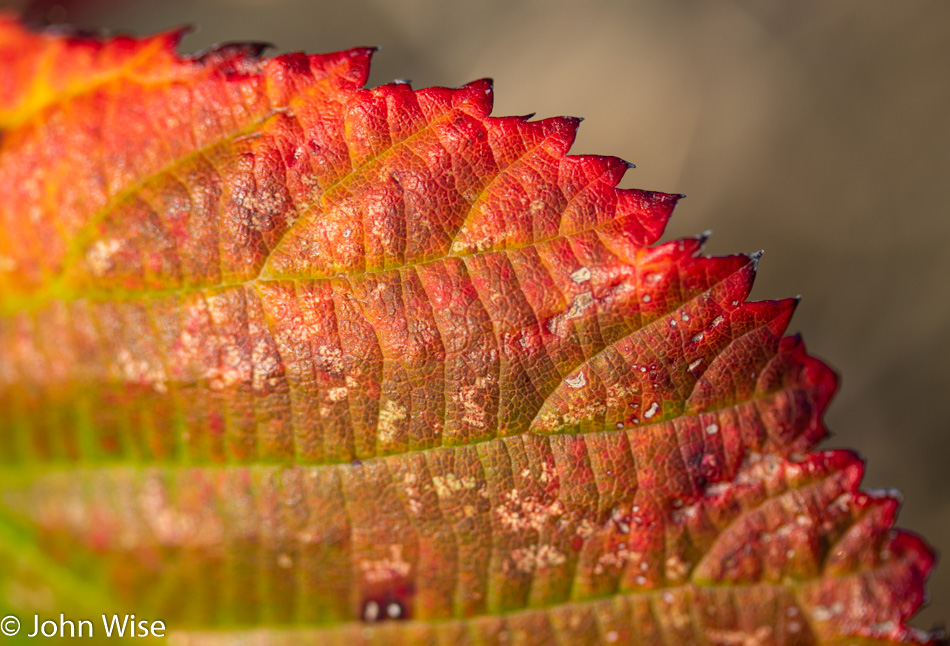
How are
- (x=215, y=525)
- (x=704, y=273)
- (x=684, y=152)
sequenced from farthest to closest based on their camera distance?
(x=684, y=152)
(x=215, y=525)
(x=704, y=273)

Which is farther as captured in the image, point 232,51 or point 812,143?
point 812,143

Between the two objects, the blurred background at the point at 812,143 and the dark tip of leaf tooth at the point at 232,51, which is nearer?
the dark tip of leaf tooth at the point at 232,51

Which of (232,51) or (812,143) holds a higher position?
(812,143)

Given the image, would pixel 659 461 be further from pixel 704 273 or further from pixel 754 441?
pixel 704 273

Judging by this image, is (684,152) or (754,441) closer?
(754,441)

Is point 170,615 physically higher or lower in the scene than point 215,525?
lower

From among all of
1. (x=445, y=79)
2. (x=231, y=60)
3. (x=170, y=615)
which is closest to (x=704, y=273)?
(x=231, y=60)

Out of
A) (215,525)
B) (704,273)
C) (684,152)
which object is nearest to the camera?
(704,273)

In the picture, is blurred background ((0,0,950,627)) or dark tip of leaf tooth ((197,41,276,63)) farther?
blurred background ((0,0,950,627))
